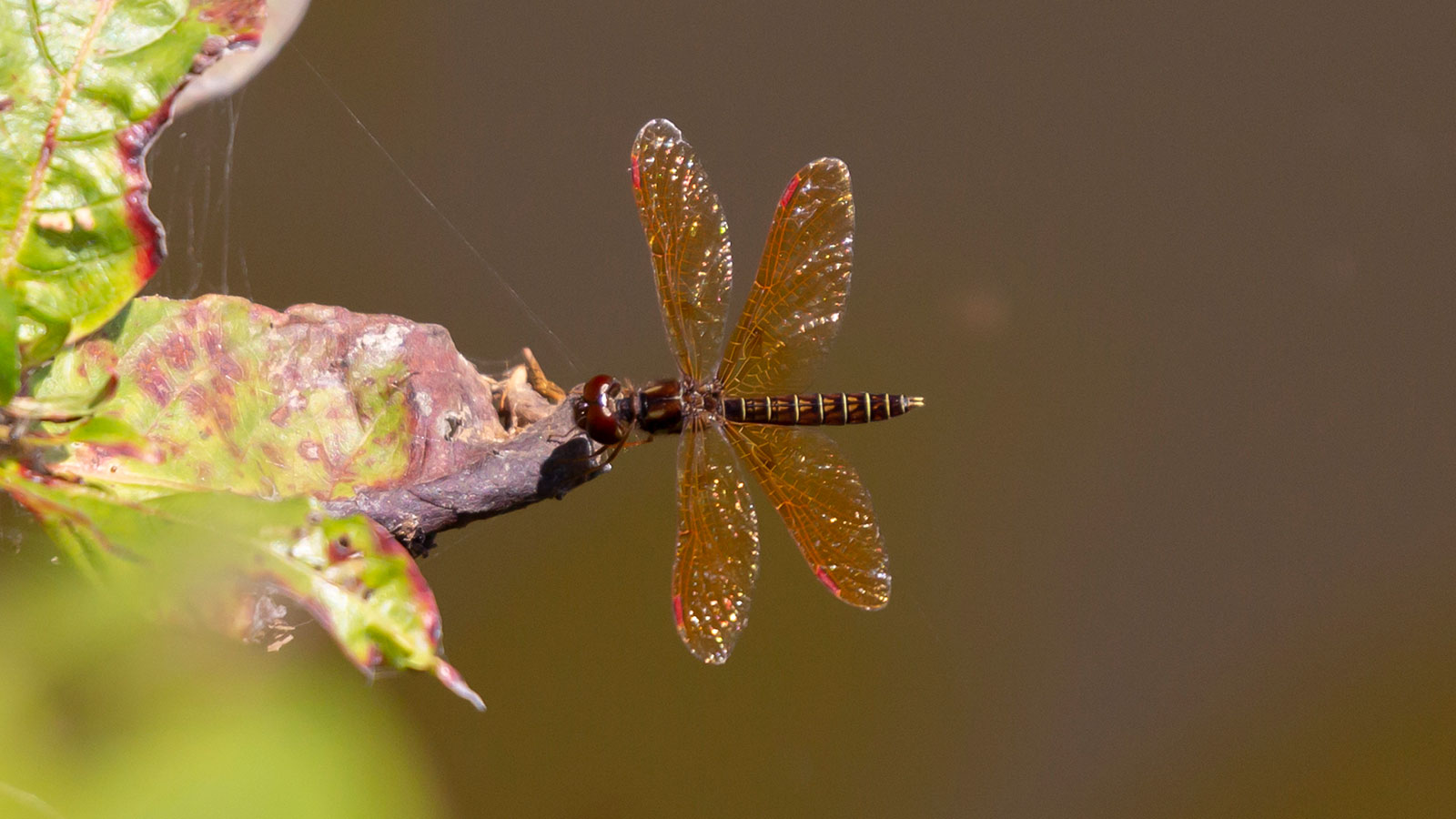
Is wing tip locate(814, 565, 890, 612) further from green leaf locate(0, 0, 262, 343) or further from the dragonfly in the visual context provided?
green leaf locate(0, 0, 262, 343)

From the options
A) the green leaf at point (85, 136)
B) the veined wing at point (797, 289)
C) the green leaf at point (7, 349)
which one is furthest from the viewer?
the veined wing at point (797, 289)

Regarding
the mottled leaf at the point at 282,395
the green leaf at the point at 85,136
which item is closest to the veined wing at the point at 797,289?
the mottled leaf at the point at 282,395

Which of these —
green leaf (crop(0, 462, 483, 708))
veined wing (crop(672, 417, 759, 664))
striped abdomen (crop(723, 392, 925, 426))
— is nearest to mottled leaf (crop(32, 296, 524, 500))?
green leaf (crop(0, 462, 483, 708))

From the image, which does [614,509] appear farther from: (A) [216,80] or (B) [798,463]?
(A) [216,80]

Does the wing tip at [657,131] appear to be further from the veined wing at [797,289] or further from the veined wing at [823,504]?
the veined wing at [823,504]

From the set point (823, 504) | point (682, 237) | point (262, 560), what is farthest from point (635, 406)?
point (262, 560)

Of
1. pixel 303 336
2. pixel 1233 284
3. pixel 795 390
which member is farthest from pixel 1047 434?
pixel 303 336
